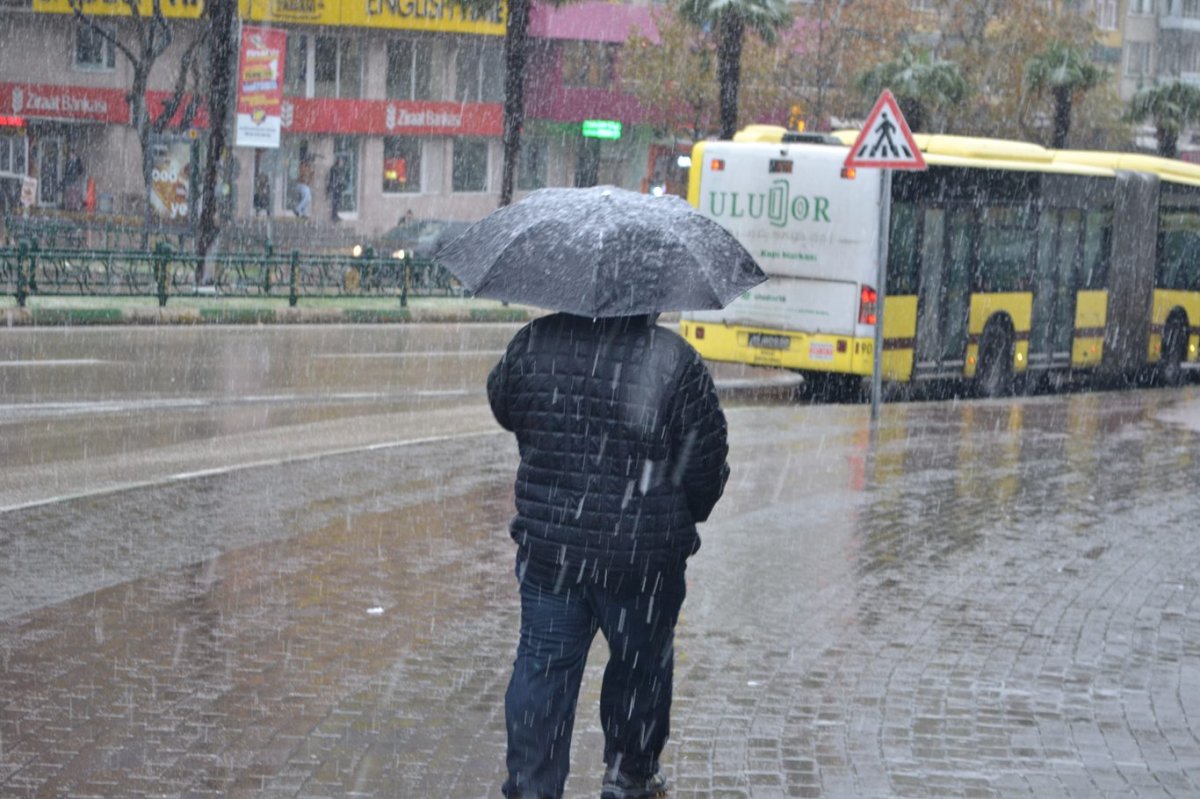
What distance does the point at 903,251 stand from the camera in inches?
788

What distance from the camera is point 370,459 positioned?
12727 millimetres

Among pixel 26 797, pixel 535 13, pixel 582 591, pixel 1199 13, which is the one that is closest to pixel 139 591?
pixel 26 797

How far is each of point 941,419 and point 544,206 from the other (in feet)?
38.5

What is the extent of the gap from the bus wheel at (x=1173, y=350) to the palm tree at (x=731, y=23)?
57.4ft

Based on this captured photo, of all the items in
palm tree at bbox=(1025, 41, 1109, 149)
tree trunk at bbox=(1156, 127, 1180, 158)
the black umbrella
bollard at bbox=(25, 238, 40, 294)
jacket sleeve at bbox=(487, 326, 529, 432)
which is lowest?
bollard at bbox=(25, 238, 40, 294)

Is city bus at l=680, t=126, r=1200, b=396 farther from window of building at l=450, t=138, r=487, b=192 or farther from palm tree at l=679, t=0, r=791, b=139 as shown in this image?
window of building at l=450, t=138, r=487, b=192

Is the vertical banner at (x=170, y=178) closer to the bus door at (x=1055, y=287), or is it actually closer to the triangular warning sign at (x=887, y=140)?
the bus door at (x=1055, y=287)

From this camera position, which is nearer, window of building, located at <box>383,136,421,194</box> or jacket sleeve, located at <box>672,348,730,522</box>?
jacket sleeve, located at <box>672,348,730,522</box>

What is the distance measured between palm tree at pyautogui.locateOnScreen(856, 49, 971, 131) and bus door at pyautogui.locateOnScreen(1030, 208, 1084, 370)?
25.3 meters

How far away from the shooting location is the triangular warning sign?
15.2 metres

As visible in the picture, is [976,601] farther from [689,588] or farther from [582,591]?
[582,591]

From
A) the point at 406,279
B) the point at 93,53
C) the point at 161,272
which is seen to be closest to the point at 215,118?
the point at 406,279

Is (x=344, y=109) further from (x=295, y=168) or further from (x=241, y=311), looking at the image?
(x=241, y=311)

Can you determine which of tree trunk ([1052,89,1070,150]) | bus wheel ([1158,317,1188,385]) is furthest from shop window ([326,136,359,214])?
bus wheel ([1158,317,1188,385])
